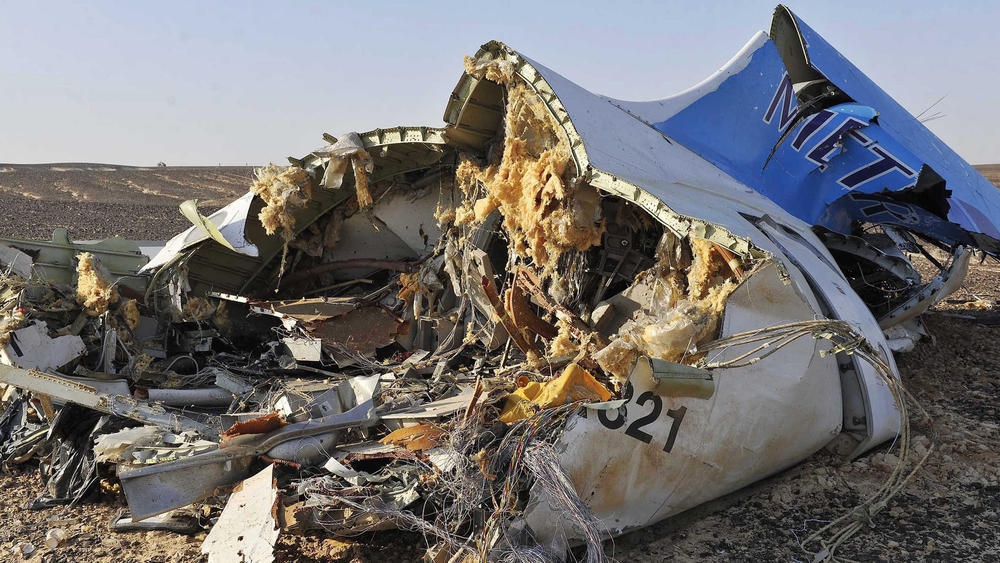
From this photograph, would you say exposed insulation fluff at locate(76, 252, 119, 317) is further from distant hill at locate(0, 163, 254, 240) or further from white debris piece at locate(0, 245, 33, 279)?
distant hill at locate(0, 163, 254, 240)

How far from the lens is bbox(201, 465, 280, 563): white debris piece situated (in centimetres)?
446

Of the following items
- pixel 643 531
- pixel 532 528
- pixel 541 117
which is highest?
pixel 541 117

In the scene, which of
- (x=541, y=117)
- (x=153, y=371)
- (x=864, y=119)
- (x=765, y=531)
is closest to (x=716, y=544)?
(x=765, y=531)

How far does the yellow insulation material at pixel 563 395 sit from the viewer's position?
197 inches

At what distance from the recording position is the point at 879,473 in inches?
231

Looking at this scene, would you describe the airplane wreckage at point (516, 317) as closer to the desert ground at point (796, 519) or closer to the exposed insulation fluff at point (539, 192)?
the exposed insulation fluff at point (539, 192)

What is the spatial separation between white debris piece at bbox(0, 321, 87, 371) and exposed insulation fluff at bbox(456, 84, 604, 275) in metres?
4.01

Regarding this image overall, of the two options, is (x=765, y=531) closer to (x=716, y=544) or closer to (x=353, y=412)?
(x=716, y=544)

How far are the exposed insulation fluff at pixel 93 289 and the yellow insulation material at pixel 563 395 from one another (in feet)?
15.6

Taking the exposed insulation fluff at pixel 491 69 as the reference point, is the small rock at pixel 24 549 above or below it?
below

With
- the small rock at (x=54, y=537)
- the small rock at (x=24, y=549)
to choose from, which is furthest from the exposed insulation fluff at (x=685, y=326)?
the small rock at (x=24, y=549)

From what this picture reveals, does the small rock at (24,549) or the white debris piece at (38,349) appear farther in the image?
the white debris piece at (38,349)

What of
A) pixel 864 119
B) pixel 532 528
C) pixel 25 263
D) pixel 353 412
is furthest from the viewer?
pixel 864 119

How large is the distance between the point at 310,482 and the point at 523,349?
2.50m
